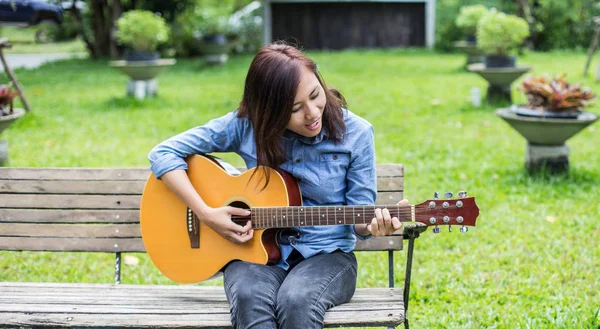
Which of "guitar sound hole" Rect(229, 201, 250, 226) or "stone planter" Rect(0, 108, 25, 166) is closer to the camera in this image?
"guitar sound hole" Rect(229, 201, 250, 226)

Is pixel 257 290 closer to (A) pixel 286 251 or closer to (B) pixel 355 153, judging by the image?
(A) pixel 286 251

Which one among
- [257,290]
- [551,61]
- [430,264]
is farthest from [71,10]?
[257,290]

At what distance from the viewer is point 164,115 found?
9.34 metres

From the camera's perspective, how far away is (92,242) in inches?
138

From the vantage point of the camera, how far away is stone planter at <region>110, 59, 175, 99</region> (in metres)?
10.5

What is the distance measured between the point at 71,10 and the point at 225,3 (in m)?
4.55

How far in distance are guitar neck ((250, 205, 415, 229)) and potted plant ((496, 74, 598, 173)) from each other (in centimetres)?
359

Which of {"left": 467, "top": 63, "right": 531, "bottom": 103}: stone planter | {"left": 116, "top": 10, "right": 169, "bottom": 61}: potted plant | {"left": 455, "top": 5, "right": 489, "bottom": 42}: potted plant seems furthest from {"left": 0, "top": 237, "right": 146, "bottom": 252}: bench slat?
{"left": 455, "top": 5, "right": 489, "bottom": 42}: potted plant

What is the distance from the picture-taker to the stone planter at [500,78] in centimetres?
943

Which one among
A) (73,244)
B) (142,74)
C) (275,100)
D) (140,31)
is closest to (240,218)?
(275,100)

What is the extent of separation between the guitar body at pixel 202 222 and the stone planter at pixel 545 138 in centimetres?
361

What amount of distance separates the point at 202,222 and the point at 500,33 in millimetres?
7333

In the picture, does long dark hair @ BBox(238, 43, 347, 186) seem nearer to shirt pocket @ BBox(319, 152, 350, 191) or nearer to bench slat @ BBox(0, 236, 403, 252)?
shirt pocket @ BBox(319, 152, 350, 191)

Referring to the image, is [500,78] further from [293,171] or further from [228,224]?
[228,224]
